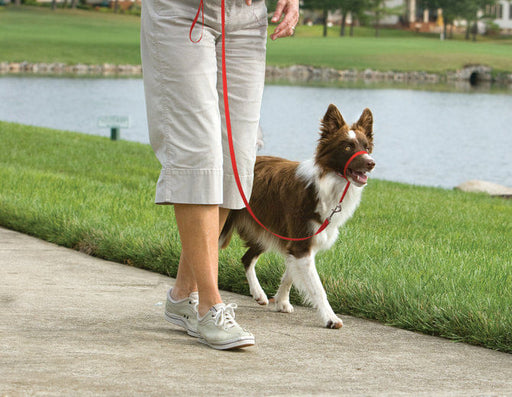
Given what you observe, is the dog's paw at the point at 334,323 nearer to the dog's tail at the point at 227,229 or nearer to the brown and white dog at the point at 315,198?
the brown and white dog at the point at 315,198

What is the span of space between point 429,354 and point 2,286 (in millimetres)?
2467

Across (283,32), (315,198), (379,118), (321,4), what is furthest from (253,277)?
(321,4)

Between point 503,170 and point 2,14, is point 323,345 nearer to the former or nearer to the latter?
point 503,170

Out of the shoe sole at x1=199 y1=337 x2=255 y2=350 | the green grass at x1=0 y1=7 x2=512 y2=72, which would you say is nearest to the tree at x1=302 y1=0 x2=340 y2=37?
the green grass at x1=0 y1=7 x2=512 y2=72

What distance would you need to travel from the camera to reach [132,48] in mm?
73250

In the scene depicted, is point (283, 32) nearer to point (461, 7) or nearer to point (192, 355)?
point (192, 355)

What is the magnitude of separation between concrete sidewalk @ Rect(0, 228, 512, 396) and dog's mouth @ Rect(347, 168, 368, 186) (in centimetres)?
75

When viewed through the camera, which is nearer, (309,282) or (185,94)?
(185,94)

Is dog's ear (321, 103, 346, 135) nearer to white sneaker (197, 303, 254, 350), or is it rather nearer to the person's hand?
the person's hand

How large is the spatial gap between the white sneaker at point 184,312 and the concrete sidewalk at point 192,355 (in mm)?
52

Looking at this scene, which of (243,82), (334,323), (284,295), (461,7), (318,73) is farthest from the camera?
(461,7)

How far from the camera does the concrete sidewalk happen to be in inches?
121

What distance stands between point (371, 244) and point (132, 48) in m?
69.6

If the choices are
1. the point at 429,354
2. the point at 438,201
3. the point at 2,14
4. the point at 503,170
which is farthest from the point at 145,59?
the point at 2,14
